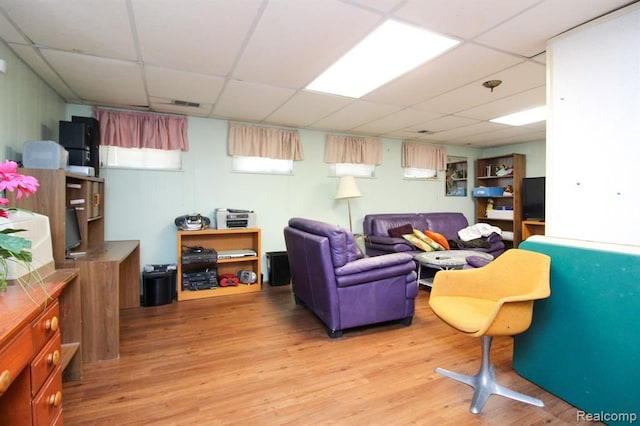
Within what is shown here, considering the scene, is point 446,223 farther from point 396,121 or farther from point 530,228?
point 396,121

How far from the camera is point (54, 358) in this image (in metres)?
1.41

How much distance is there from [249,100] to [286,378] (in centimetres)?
280

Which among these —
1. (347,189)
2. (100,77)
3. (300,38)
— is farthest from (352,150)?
(100,77)

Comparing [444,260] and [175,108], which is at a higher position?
[175,108]

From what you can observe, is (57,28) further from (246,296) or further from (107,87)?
(246,296)

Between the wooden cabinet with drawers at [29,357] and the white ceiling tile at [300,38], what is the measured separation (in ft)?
6.15

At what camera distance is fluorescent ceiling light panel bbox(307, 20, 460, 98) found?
7.04ft

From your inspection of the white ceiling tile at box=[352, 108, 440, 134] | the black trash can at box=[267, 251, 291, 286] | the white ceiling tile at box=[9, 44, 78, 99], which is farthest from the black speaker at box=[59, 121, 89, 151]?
the white ceiling tile at box=[352, 108, 440, 134]

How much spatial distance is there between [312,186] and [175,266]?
2269 millimetres

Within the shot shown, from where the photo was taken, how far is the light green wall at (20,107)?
2.33 metres

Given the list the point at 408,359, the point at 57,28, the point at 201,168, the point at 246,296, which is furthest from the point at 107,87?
the point at 408,359

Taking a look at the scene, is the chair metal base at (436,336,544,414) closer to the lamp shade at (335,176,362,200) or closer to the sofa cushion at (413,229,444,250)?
the sofa cushion at (413,229,444,250)

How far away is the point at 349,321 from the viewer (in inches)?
109

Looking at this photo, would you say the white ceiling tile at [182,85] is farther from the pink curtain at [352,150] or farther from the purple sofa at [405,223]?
the purple sofa at [405,223]
